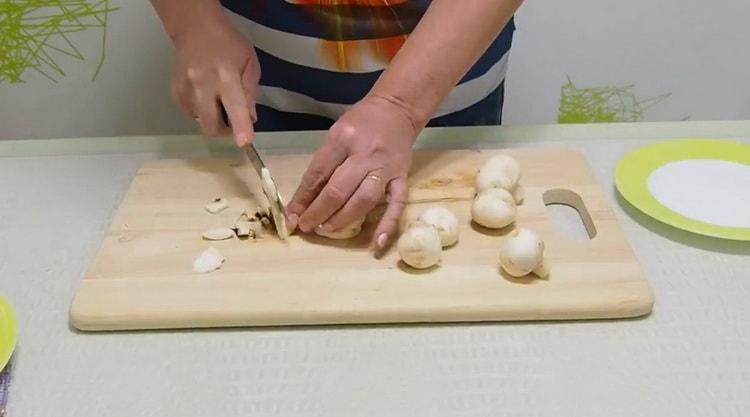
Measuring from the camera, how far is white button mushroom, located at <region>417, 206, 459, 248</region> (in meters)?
0.67

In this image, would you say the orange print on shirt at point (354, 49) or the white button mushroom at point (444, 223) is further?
the orange print on shirt at point (354, 49)

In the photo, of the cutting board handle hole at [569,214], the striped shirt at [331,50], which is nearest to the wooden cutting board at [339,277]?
the cutting board handle hole at [569,214]

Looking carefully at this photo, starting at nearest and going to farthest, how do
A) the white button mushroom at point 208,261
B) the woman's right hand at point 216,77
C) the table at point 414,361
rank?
the table at point 414,361, the white button mushroom at point 208,261, the woman's right hand at point 216,77

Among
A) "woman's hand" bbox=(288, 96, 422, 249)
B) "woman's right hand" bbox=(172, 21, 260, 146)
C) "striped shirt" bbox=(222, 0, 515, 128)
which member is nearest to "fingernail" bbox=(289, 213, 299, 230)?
"woman's hand" bbox=(288, 96, 422, 249)

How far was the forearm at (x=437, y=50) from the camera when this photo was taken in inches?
28.9

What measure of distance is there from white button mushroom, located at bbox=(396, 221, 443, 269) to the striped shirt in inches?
10.2

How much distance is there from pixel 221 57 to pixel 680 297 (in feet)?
1.54

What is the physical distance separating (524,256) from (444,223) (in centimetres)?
8

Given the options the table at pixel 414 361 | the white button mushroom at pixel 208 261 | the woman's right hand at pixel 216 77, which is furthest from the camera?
the woman's right hand at pixel 216 77

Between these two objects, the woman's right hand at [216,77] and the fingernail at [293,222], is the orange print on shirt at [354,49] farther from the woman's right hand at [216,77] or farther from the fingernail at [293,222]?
the fingernail at [293,222]

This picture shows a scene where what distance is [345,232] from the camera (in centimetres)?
70

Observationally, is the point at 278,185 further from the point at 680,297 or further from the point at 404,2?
the point at 680,297

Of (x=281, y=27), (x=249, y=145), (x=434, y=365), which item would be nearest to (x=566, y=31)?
(x=281, y=27)

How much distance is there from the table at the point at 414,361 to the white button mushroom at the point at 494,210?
0.10 meters
